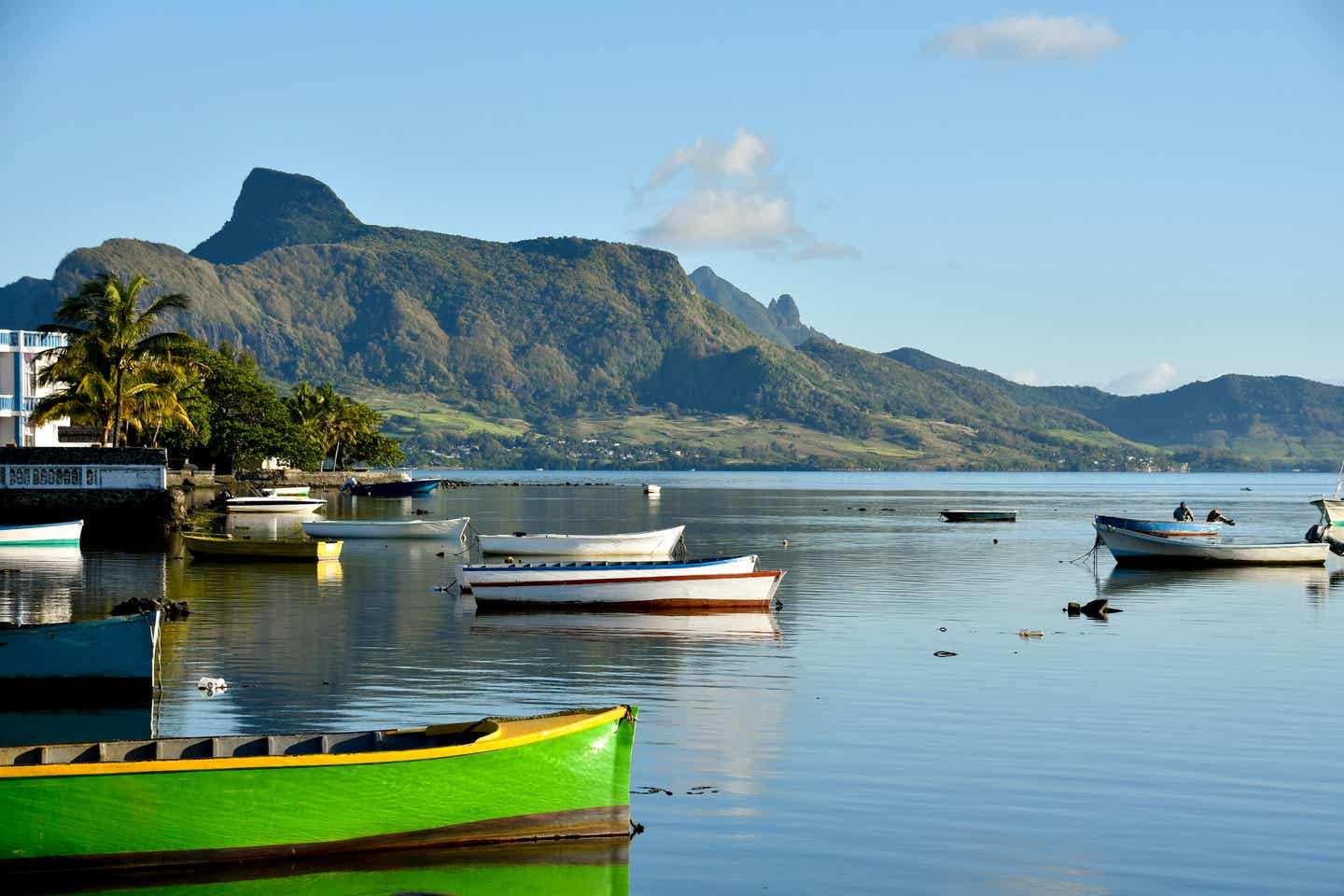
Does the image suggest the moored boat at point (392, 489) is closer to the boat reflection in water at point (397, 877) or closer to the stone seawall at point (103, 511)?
the stone seawall at point (103, 511)

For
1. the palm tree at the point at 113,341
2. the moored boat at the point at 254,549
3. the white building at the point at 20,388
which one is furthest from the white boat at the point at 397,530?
the white building at the point at 20,388

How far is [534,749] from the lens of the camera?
17.2 m

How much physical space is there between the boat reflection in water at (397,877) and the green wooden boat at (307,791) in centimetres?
19

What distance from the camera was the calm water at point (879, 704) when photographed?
18.1 metres

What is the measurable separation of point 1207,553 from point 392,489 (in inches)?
4474

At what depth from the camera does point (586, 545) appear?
227ft

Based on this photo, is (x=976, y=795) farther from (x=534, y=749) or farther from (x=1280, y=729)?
(x=1280, y=729)

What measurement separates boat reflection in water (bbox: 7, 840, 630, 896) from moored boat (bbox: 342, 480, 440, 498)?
148m

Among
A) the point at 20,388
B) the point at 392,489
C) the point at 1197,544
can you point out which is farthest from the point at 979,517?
the point at 20,388

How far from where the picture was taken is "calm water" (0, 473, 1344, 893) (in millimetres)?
18125

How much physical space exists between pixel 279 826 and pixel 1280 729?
1967 cm

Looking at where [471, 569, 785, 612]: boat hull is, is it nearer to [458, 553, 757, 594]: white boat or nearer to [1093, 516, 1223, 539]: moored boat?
[458, 553, 757, 594]: white boat

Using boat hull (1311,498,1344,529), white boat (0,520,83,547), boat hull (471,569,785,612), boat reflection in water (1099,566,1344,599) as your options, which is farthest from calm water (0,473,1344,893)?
boat hull (1311,498,1344,529)

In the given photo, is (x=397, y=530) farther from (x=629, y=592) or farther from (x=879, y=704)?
(x=879, y=704)
